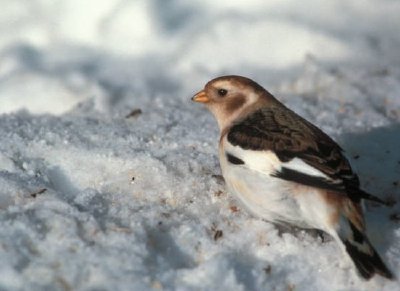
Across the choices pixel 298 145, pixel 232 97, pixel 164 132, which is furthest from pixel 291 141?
pixel 164 132

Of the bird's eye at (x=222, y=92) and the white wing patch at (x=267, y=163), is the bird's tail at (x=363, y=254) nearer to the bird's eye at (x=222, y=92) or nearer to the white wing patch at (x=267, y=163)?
the white wing patch at (x=267, y=163)

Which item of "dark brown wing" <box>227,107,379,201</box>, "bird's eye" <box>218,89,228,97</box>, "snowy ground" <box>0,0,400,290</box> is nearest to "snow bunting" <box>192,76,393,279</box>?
"dark brown wing" <box>227,107,379,201</box>

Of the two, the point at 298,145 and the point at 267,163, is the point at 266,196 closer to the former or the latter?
the point at 267,163

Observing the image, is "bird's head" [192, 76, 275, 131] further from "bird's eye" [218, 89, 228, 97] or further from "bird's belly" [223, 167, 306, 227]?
"bird's belly" [223, 167, 306, 227]

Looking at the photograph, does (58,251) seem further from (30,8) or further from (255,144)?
(30,8)

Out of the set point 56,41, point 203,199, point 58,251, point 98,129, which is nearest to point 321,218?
point 203,199

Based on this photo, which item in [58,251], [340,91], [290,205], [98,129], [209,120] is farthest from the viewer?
[340,91]

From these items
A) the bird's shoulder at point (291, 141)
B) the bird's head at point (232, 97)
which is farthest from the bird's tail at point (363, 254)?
the bird's head at point (232, 97)
